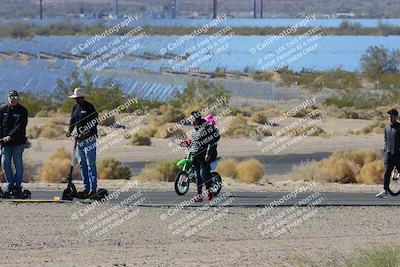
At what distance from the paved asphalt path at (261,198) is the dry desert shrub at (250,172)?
19.1 ft

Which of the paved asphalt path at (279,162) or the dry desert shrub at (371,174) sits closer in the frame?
the dry desert shrub at (371,174)

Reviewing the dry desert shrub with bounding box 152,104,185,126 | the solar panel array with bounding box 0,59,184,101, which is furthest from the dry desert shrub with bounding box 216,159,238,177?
the solar panel array with bounding box 0,59,184,101

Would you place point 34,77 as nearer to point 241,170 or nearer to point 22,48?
point 22,48

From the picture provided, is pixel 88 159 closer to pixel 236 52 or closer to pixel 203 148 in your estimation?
pixel 203 148

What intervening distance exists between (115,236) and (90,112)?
2.92 metres

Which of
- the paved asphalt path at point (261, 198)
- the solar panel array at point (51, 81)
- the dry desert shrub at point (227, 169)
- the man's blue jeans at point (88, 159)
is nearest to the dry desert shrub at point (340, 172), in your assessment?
the dry desert shrub at point (227, 169)

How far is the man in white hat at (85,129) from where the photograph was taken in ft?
68.3

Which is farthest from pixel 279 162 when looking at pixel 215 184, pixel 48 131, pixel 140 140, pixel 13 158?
pixel 13 158

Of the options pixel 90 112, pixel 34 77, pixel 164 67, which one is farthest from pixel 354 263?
pixel 164 67

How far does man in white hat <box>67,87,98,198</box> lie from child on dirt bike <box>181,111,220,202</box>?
2340 mm

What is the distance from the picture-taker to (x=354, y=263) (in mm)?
14969

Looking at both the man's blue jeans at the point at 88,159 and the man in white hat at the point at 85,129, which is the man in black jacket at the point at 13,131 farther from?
the man's blue jeans at the point at 88,159

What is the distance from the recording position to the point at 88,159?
2111 centimetres

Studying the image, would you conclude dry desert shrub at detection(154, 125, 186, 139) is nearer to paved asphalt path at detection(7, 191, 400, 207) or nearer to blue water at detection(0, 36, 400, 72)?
paved asphalt path at detection(7, 191, 400, 207)
